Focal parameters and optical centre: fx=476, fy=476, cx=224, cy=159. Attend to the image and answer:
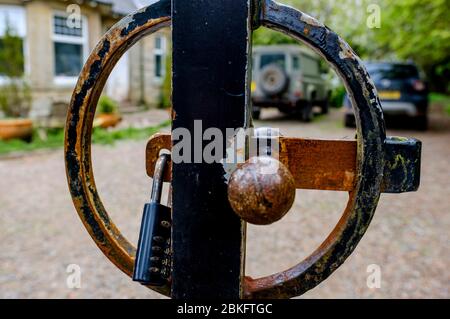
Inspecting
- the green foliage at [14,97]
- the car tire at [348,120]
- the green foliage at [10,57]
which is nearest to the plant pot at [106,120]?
the green foliage at [14,97]

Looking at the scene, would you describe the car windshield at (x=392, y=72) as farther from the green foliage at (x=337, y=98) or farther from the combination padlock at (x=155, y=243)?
the combination padlock at (x=155, y=243)

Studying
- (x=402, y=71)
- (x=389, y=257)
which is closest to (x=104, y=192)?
(x=389, y=257)

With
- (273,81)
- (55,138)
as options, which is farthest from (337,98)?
(55,138)

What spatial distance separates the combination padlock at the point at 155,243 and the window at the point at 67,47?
532 inches

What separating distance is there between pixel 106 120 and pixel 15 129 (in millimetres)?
2463

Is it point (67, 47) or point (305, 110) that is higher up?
point (67, 47)

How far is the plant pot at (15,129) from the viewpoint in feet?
31.7

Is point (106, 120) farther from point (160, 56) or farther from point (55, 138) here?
point (160, 56)

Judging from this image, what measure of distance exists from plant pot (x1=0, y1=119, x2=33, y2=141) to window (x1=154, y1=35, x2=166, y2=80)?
816 cm

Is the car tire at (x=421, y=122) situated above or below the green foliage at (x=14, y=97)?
below

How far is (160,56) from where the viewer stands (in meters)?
18.0

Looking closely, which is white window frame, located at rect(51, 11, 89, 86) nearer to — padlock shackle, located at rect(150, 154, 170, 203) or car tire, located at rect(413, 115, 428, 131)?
car tire, located at rect(413, 115, 428, 131)

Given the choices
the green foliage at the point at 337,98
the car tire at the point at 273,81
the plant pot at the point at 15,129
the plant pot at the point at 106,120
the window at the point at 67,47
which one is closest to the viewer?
the plant pot at the point at 15,129
